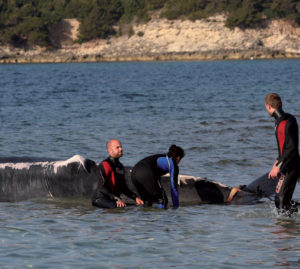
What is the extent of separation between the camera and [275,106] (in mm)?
8820

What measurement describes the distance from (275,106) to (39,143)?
10.9m

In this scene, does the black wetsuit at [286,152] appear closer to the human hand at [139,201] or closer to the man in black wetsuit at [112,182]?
the human hand at [139,201]

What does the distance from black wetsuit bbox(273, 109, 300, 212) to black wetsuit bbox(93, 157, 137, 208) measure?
8.14 ft

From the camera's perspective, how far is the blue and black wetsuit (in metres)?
9.88

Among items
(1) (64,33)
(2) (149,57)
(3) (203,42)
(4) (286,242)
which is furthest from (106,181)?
(1) (64,33)

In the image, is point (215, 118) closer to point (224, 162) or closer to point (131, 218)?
point (224, 162)

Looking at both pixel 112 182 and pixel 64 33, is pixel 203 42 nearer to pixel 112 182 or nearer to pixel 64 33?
pixel 64 33

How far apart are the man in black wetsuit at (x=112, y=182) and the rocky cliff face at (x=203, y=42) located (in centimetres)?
11573

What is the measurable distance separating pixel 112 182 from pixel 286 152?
9.52ft

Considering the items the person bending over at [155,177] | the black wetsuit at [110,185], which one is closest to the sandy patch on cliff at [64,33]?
the black wetsuit at [110,185]

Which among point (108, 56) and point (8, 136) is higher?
point (108, 56)

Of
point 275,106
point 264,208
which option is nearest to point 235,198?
point 264,208

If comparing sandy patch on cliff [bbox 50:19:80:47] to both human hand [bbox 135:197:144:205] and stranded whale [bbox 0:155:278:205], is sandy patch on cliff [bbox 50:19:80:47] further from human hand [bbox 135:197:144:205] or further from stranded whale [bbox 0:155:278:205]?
human hand [bbox 135:197:144:205]

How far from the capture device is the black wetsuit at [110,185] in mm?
10195
